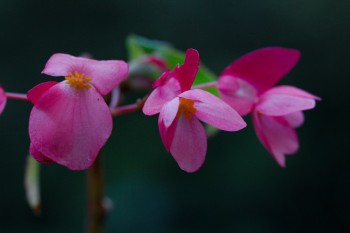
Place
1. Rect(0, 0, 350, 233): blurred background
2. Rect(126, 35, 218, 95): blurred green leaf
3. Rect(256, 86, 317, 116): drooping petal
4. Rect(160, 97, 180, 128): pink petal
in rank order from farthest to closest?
1. Rect(0, 0, 350, 233): blurred background
2. Rect(126, 35, 218, 95): blurred green leaf
3. Rect(256, 86, 317, 116): drooping petal
4. Rect(160, 97, 180, 128): pink petal

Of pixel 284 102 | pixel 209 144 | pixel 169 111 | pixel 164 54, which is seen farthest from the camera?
pixel 209 144

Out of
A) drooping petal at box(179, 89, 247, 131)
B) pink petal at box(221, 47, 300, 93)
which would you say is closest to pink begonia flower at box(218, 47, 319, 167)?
pink petal at box(221, 47, 300, 93)

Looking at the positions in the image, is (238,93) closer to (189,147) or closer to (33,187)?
(189,147)

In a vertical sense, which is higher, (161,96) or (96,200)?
(161,96)

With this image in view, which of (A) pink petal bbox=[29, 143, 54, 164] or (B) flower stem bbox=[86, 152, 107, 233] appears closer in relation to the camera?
(A) pink petal bbox=[29, 143, 54, 164]

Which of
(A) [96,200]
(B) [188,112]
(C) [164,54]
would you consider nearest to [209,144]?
(C) [164,54]

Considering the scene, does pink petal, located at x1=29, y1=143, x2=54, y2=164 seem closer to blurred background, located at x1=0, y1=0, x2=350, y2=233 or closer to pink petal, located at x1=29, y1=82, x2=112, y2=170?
pink petal, located at x1=29, y1=82, x2=112, y2=170
